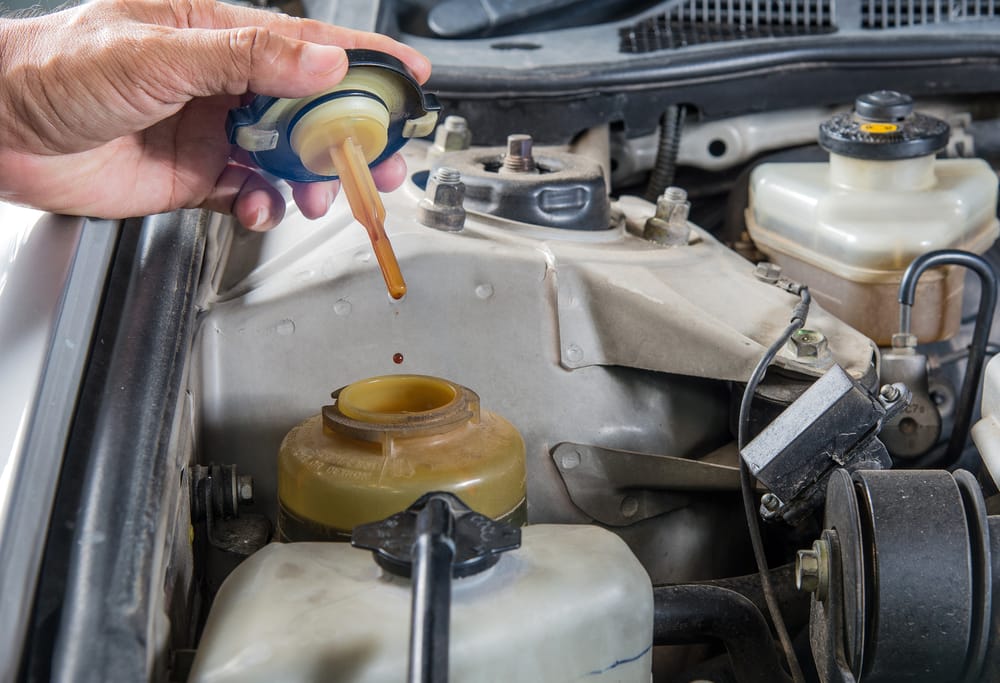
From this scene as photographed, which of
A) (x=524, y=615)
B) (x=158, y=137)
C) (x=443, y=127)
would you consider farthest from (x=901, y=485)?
(x=443, y=127)

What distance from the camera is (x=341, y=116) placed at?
2.80 ft

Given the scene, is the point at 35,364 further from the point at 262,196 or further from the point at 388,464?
the point at 262,196

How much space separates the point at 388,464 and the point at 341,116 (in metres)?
0.27

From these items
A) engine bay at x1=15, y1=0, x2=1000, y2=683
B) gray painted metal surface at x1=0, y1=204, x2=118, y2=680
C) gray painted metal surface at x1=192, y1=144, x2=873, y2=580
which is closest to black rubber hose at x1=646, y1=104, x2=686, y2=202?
engine bay at x1=15, y1=0, x2=1000, y2=683

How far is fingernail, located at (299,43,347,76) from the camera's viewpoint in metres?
0.79

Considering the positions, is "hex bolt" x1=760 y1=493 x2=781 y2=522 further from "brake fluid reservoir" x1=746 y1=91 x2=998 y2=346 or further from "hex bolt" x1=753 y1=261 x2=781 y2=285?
"brake fluid reservoir" x1=746 y1=91 x2=998 y2=346

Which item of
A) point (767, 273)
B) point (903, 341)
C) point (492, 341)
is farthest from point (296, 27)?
point (903, 341)

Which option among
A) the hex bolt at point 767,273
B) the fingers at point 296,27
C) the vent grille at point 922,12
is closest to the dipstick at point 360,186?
the fingers at point 296,27

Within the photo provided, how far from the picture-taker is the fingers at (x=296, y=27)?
98 cm

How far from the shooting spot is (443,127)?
1487 millimetres

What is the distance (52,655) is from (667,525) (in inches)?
26.3

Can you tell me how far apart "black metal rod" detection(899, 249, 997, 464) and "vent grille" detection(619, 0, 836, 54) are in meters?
0.59

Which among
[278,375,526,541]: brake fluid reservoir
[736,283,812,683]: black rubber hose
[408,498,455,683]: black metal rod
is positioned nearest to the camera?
[408,498,455,683]: black metal rod

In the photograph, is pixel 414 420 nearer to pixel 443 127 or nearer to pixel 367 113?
pixel 367 113
